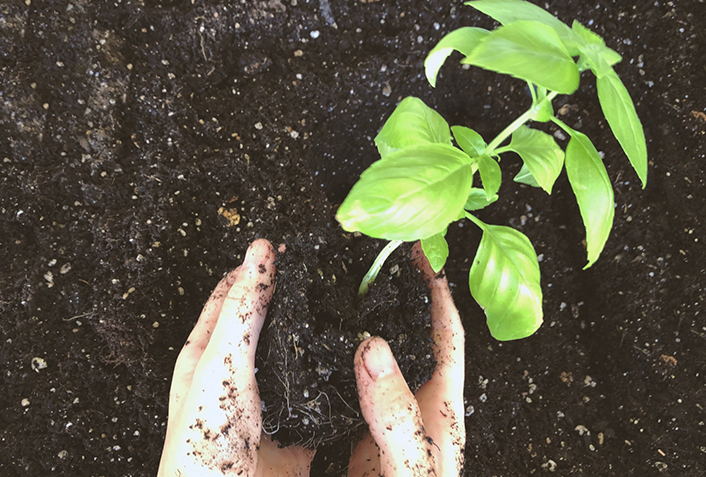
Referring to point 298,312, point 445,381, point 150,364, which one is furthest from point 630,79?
point 150,364

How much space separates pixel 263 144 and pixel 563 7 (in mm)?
1203

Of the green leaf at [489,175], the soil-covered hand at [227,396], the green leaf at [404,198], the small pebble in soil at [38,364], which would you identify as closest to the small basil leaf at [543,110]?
the green leaf at [489,175]

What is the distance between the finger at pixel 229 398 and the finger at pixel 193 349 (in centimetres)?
10

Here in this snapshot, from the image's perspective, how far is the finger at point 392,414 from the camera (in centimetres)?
94

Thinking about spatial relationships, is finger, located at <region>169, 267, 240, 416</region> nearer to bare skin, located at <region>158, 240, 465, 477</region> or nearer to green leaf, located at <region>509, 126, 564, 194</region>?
bare skin, located at <region>158, 240, 465, 477</region>

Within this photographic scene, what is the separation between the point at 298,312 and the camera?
1.05 metres

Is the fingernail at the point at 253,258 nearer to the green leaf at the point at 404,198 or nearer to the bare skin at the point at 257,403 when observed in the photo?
the bare skin at the point at 257,403

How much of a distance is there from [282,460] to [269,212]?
2.51 feet

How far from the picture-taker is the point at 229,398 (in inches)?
40.4

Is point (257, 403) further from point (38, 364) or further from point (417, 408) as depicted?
point (38, 364)

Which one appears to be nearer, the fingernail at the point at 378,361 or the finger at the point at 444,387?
the fingernail at the point at 378,361

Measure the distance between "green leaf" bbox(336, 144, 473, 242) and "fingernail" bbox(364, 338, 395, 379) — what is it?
1.33ft

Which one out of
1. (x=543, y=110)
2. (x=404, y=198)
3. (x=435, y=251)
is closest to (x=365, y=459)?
(x=435, y=251)

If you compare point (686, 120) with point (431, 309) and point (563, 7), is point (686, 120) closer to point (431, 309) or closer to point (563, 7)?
point (563, 7)
